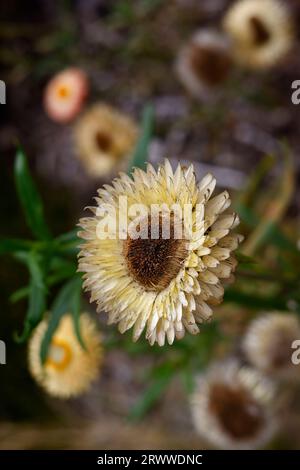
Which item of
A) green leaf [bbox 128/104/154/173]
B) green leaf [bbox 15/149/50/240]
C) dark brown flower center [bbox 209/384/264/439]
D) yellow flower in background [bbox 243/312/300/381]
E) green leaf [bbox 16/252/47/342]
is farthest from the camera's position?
yellow flower in background [bbox 243/312/300/381]

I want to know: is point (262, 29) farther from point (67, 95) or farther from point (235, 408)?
point (235, 408)

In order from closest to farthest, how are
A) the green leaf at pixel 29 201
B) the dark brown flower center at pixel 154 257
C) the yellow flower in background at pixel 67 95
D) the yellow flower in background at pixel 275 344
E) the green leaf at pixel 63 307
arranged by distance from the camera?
the dark brown flower center at pixel 154 257 < the green leaf at pixel 63 307 < the green leaf at pixel 29 201 < the yellow flower in background at pixel 275 344 < the yellow flower in background at pixel 67 95

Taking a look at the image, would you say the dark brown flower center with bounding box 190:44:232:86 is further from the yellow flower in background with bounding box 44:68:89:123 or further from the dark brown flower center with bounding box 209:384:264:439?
the dark brown flower center with bounding box 209:384:264:439

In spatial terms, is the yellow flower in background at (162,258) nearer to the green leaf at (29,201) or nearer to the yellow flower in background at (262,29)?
the green leaf at (29,201)

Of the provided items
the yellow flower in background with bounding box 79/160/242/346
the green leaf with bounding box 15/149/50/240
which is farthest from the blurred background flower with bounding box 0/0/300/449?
the yellow flower in background with bounding box 79/160/242/346

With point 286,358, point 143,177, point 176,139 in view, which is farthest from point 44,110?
point 143,177

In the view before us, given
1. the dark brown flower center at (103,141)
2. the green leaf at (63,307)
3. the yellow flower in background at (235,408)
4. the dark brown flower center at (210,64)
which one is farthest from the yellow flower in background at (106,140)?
the green leaf at (63,307)

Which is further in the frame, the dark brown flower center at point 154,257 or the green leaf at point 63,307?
the green leaf at point 63,307
